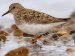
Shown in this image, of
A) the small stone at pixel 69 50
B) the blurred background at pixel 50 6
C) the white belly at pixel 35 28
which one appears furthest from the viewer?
the blurred background at pixel 50 6

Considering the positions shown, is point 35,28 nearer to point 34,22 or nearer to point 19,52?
point 34,22

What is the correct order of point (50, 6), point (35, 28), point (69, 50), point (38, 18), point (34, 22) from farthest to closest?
point (50, 6) < point (38, 18) < point (34, 22) < point (35, 28) < point (69, 50)

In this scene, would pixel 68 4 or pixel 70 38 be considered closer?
pixel 70 38

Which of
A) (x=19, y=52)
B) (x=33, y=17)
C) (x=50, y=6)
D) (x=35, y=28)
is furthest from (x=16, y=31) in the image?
(x=50, y=6)

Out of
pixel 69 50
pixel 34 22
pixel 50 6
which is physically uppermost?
pixel 50 6

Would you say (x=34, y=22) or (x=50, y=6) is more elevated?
(x=50, y=6)

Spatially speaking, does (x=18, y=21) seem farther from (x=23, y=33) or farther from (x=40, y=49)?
(x=40, y=49)

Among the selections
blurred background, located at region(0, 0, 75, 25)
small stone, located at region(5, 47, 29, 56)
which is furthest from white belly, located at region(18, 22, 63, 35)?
blurred background, located at region(0, 0, 75, 25)

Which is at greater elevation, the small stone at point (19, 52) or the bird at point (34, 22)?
the bird at point (34, 22)

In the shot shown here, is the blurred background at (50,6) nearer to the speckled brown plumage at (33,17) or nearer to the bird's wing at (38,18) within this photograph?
the speckled brown plumage at (33,17)

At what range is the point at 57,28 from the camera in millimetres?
9750

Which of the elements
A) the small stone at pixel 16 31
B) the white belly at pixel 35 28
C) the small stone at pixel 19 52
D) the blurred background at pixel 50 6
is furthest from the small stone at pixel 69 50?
the blurred background at pixel 50 6

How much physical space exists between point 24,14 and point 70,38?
3.35ft

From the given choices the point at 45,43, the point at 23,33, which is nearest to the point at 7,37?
the point at 23,33
